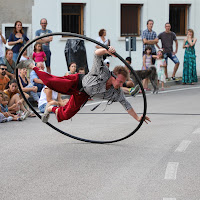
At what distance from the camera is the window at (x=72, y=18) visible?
76.1ft

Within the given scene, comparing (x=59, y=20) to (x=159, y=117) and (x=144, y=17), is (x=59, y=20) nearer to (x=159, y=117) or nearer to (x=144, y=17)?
(x=144, y=17)

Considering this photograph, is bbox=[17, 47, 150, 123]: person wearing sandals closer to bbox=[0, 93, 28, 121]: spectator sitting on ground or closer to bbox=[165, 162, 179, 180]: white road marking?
bbox=[165, 162, 179, 180]: white road marking

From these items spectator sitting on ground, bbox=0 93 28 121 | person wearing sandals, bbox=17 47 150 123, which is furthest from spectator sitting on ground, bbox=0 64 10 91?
person wearing sandals, bbox=17 47 150 123

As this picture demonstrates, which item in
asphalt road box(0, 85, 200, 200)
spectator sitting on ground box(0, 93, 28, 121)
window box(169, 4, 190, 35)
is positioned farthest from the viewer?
window box(169, 4, 190, 35)

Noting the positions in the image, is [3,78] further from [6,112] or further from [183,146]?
[183,146]

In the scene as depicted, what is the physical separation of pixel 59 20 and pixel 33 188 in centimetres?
1672

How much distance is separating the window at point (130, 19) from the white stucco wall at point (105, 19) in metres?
0.30

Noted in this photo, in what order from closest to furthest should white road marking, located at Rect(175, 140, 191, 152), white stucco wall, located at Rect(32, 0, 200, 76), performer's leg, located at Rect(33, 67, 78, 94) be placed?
performer's leg, located at Rect(33, 67, 78, 94) < white road marking, located at Rect(175, 140, 191, 152) < white stucco wall, located at Rect(32, 0, 200, 76)

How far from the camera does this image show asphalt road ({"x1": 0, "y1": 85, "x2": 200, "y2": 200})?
20.7ft

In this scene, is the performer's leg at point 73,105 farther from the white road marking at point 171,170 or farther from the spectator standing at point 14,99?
the spectator standing at point 14,99

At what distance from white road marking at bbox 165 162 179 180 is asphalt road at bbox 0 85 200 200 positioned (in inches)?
0.5

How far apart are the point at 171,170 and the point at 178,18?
1971cm

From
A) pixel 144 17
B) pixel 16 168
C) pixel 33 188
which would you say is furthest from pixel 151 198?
pixel 144 17

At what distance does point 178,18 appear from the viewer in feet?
86.4
